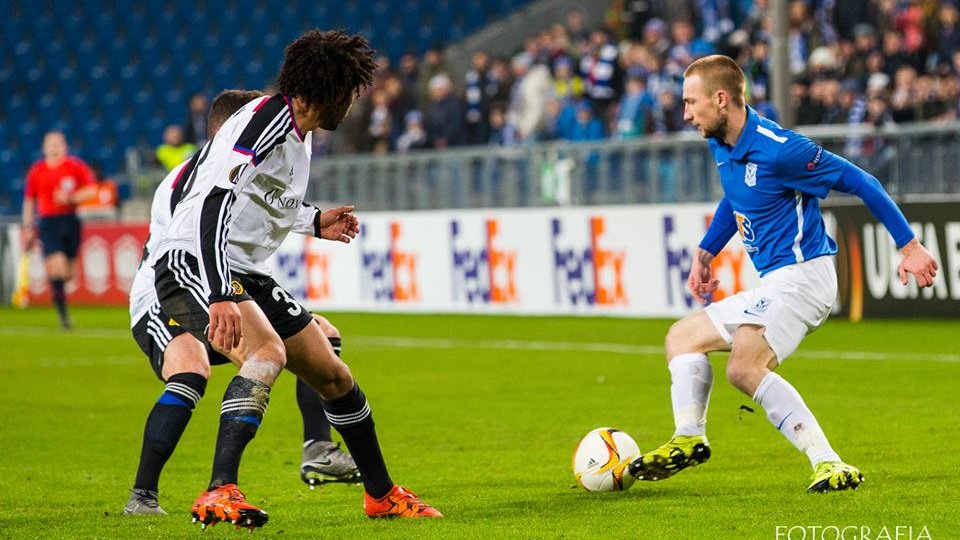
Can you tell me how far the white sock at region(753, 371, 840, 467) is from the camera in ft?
21.5

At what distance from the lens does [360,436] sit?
21.0ft

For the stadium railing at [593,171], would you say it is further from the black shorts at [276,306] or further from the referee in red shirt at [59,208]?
the black shorts at [276,306]

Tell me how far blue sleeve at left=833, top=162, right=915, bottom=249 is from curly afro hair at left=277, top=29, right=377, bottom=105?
2.06 meters

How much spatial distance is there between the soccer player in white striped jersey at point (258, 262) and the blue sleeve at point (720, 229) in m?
1.80

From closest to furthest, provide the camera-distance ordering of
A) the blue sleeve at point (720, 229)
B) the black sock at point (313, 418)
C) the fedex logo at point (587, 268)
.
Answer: the blue sleeve at point (720, 229), the black sock at point (313, 418), the fedex logo at point (587, 268)

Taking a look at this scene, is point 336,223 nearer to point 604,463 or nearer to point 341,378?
point 341,378

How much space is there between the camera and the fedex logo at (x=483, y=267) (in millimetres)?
18922

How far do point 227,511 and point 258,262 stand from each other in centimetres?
115

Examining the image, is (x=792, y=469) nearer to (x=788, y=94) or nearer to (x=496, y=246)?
(x=788, y=94)

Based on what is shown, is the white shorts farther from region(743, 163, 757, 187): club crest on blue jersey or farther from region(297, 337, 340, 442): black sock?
region(297, 337, 340, 442): black sock

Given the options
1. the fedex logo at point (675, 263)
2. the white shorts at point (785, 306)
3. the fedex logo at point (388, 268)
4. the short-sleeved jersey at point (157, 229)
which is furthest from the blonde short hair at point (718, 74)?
the fedex logo at point (388, 268)

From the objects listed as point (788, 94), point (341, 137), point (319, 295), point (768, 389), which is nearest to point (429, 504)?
point (768, 389)

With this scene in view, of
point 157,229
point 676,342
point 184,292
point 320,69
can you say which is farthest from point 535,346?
point 320,69

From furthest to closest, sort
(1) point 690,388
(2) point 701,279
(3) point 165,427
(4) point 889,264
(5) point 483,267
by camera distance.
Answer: (5) point 483,267 < (4) point 889,264 < (2) point 701,279 < (1) point 690,388 < (3) point 165,427
